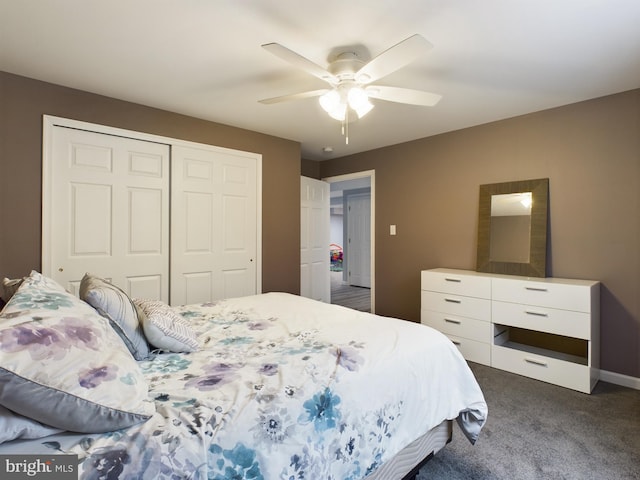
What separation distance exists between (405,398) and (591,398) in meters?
2.00

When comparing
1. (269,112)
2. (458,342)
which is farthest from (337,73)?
(458,342)

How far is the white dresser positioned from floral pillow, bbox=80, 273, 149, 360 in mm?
2731

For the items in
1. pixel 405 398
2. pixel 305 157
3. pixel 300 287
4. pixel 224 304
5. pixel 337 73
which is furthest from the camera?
pixel 305 157

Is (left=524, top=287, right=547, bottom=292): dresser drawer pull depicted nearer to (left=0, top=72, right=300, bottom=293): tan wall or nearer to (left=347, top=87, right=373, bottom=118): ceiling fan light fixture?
(left=347, top=87, right=373, bottom=118): ceiling fan light fixture

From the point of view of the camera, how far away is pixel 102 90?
8.71 ft

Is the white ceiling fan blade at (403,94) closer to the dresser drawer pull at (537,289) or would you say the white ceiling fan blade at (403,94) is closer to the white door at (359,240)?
the dresser drawer pull at (537,289)

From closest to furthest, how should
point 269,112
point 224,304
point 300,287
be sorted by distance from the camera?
1. point 224,304
2. point 269,112
3. point 300,287

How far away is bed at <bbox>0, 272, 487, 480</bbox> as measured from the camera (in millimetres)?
824

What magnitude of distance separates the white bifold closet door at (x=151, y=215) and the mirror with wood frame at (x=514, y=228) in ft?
7.95

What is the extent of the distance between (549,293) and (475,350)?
2.76 ft

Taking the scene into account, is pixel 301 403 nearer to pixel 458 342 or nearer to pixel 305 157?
pixel 458 342

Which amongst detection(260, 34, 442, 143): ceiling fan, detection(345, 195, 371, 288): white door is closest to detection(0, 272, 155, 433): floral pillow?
detection(260, 34, 442, 143): ceiling fan

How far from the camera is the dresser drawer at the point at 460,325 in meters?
3.03

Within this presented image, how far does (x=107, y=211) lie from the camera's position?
9.13ft
